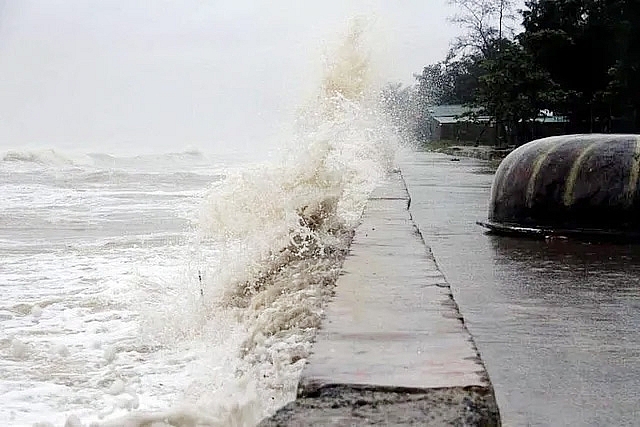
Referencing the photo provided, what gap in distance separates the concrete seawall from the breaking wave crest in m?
0.32

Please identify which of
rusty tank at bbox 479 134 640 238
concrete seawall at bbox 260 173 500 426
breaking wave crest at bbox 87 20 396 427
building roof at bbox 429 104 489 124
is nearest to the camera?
concrete seawall at bbox 260 173 500 426

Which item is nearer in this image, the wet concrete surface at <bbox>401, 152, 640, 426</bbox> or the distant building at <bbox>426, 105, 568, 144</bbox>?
the wet concrete surface at <bbox>401, 152, 640, 426</bbox>

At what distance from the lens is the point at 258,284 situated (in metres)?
4.89

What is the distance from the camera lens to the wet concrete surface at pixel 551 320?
6.81 ft

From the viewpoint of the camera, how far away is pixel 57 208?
13.7 metres

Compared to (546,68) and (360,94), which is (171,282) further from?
(546,68)

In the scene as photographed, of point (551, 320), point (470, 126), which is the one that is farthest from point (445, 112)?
point (551, 320)

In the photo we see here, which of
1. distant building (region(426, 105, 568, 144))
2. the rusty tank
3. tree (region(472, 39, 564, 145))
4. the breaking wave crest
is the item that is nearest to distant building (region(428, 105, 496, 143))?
distant building (region(426, 105, 568, 144))

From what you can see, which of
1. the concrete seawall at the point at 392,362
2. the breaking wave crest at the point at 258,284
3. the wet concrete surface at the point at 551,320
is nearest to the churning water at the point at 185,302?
the breaking wave crest at the point at 258,284

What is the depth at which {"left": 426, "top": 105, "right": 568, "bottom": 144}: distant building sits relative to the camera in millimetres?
32344

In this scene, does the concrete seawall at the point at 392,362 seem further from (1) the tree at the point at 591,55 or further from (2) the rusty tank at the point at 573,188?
(1) the tree at the point at 591,55

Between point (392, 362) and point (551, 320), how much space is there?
4.02 feet

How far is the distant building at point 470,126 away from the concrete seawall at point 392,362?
2667cm

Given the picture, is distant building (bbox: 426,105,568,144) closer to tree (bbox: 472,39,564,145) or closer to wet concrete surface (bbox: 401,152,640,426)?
tree (bbox: 472,39,564,145)
